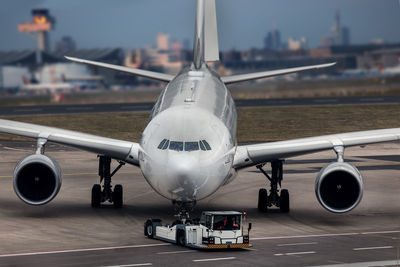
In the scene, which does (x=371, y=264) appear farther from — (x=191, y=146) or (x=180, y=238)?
(x=191, y=146)

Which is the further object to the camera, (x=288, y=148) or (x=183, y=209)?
(x=288, y=148)

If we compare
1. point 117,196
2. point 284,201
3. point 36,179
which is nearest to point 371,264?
point 284,201

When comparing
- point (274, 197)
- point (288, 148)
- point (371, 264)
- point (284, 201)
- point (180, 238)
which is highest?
point (288, 148)

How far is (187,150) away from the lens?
28.5 meters

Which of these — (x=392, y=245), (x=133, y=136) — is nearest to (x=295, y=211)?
(x=392, y=245)

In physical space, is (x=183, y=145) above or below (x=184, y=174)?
above

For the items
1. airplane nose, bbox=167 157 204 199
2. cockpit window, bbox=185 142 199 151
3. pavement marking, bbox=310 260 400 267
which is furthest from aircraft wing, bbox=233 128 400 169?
pavement marking, bbox=310 260 400 267

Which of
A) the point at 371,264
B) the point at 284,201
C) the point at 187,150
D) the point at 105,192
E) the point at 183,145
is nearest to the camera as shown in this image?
the point at 371,264

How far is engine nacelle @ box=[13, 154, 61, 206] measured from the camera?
3170cm

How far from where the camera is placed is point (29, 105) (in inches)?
3789

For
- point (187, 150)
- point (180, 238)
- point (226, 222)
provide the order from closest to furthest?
point (226, 222) → point (180, 238) → point (187, 150)

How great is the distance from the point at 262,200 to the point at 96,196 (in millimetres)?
6421

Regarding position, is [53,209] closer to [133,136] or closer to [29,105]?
[133,136]

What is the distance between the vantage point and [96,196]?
35406mm
